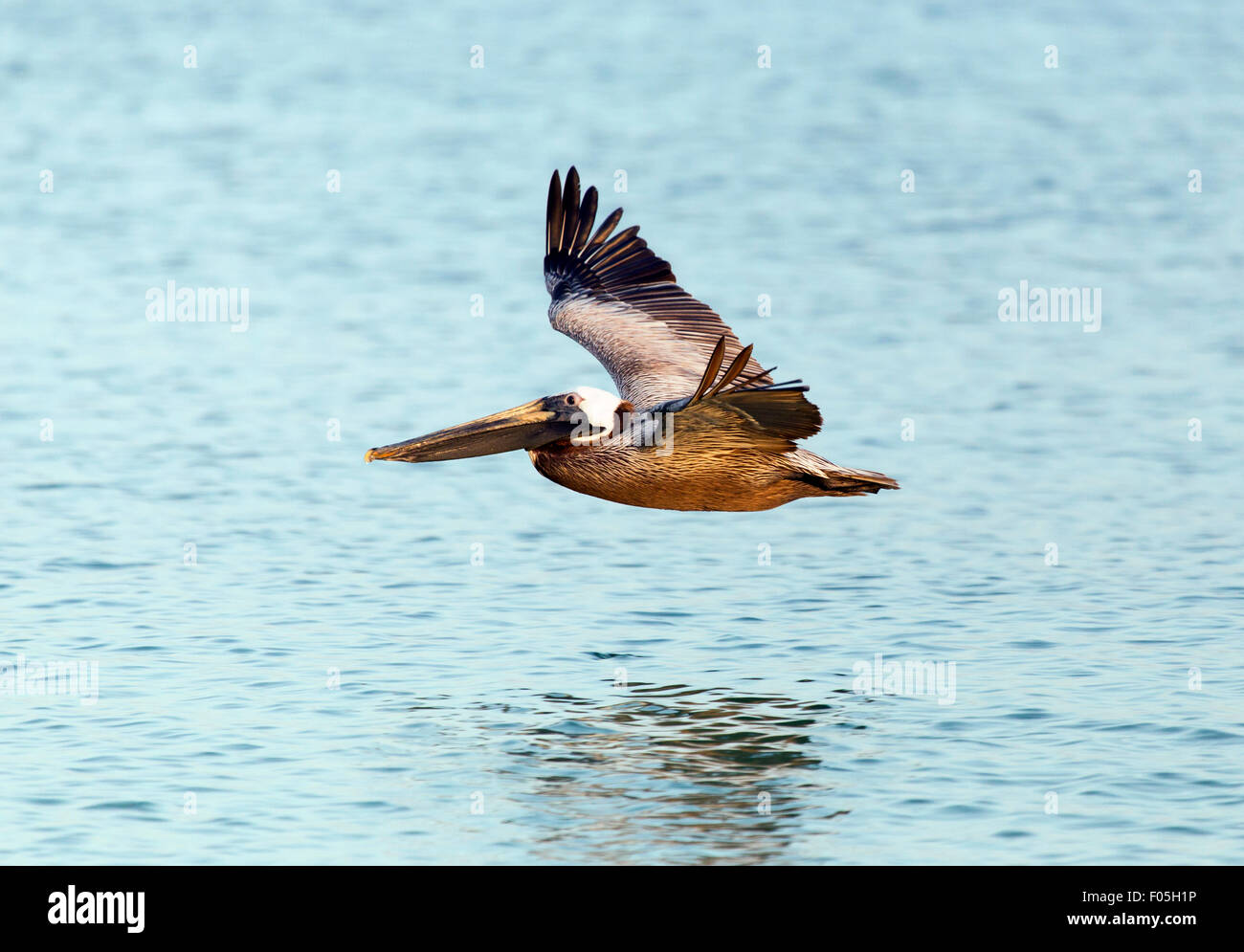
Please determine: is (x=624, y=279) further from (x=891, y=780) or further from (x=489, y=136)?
(x=489, y=136)

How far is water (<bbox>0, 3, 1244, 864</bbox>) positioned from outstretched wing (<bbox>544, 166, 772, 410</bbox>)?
1.56 meters

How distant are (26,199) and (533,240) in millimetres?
6502

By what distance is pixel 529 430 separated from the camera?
9555 millimetres

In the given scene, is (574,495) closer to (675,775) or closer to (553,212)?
(553,212)

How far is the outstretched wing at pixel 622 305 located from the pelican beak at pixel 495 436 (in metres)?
0.67

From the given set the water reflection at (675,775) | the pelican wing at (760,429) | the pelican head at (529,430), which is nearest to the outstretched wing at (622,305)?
the pelican head at (529,430)

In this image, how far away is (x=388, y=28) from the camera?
32.7 meters

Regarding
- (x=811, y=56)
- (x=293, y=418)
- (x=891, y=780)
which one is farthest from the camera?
(x=811, y=56)

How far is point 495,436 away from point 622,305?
169 cm

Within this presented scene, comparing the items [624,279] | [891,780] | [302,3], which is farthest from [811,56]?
[891,780]

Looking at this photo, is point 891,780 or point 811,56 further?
point 811,56

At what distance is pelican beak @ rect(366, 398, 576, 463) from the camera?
9.49 meters

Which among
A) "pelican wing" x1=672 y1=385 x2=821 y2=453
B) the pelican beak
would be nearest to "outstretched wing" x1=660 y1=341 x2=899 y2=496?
"pelican wing" x1=672 y1=385 x2=821 y2=453

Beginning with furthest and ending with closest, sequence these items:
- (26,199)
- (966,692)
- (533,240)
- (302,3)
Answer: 1. (302,3)
2. (26,199)
3. (533,240)
4. (966,692)
